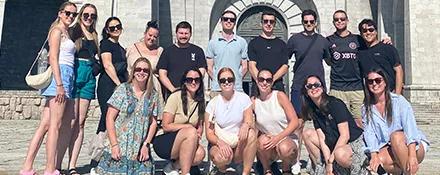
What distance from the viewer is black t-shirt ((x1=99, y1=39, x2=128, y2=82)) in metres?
5.83

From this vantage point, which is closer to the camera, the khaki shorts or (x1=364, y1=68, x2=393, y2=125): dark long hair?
(x1=364, y1=68, x2=393, y2=125): dark long hair

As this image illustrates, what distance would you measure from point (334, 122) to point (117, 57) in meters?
2.66

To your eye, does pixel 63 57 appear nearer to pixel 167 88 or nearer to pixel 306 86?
pixel 167 88

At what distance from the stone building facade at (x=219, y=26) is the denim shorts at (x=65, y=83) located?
411 inches

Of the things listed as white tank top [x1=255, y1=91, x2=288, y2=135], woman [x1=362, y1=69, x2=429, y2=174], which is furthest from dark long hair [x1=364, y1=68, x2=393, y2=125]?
white tank top [x1=255, y1=91, x2=288, y2=135]

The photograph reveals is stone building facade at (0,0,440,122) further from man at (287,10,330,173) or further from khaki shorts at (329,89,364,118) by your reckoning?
khaki shorts at (329,89,364,118)

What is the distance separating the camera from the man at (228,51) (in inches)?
239

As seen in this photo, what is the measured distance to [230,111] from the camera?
16.9 feet

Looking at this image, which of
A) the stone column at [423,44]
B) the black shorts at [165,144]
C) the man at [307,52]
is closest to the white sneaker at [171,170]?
the black shorts at [165,144]

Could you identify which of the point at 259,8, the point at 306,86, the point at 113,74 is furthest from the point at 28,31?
the point at 306,86

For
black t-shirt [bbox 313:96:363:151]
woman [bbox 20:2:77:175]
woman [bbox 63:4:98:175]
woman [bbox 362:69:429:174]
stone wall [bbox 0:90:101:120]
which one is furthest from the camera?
stone wall [bbox 0:90:101:120]

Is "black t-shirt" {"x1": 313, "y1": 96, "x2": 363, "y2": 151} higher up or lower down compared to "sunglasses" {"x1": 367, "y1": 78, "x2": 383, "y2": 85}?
Result: lower down

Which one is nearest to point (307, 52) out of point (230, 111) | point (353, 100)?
point (353, 100)

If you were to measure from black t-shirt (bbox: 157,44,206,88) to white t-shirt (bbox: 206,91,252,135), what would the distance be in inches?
31.3
